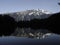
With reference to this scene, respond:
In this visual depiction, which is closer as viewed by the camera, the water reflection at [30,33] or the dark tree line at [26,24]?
the water reflection at [30,33]

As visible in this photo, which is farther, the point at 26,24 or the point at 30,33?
the point at 26,24

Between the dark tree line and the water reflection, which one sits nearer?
the water reflection

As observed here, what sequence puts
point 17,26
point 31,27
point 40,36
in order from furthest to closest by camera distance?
point 31,27 → point 17,26 → point 40,36

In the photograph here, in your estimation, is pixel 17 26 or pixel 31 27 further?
pixel 31 27

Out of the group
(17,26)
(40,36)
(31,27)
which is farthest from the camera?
(31,27)

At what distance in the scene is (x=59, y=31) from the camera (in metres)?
36.8

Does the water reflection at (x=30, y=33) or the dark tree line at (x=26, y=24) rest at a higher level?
the dark tree line at (x=26, y=24)

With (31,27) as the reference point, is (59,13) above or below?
above

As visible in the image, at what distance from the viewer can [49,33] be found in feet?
116

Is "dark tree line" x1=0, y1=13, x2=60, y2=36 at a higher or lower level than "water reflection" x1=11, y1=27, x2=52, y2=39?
higher

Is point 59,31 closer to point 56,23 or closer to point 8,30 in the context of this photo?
point 56,23

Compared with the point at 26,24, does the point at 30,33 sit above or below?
below

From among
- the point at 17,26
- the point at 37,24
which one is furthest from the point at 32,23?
the point at 17,26

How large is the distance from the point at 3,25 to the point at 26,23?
15.6ft
